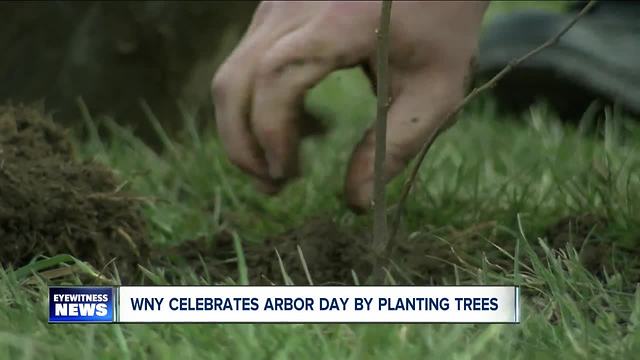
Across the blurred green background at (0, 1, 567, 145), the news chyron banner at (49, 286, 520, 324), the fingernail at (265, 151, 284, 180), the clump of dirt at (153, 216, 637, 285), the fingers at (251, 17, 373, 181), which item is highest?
the blurred green background at (0, 1, 567, 145)

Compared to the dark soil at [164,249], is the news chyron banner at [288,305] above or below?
below

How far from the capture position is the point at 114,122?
113 inches

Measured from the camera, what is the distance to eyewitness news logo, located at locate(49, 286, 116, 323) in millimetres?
1479

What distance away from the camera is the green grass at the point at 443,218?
139 centimetres

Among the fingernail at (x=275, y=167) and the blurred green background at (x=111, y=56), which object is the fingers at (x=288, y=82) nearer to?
the fingernail at (x=275, y=167)

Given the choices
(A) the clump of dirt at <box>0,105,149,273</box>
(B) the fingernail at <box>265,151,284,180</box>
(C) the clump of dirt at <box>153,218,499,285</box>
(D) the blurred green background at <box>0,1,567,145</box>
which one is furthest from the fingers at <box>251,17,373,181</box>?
(D) the blurred green background at <box>0,1,567,145</box>

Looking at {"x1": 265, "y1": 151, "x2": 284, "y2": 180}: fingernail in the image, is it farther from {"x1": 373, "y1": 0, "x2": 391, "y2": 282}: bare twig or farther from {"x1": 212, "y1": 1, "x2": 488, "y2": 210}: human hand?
{"x1": 373, "y1": 0, "x2": 391, "y2": 282}: bare twig

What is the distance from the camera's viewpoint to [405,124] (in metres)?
1.77

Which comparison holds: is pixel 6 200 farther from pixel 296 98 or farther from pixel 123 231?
pixel 296 98

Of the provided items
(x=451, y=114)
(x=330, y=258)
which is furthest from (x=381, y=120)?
(x=330, y=258)

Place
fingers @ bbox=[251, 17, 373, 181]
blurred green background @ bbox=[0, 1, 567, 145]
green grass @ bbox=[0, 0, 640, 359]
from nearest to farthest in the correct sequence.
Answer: green grass @ bbox=[0, 0, 640, 359], fingers @ bbox=[251, 17, 373, 181], blurred green background @ bbox=[0, 1, 567, 145]

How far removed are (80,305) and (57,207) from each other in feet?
1.05

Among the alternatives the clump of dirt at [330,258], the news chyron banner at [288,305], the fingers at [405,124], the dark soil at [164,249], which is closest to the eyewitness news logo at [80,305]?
the news chyron banner at [288,305]

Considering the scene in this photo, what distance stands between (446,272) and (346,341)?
384 mm
